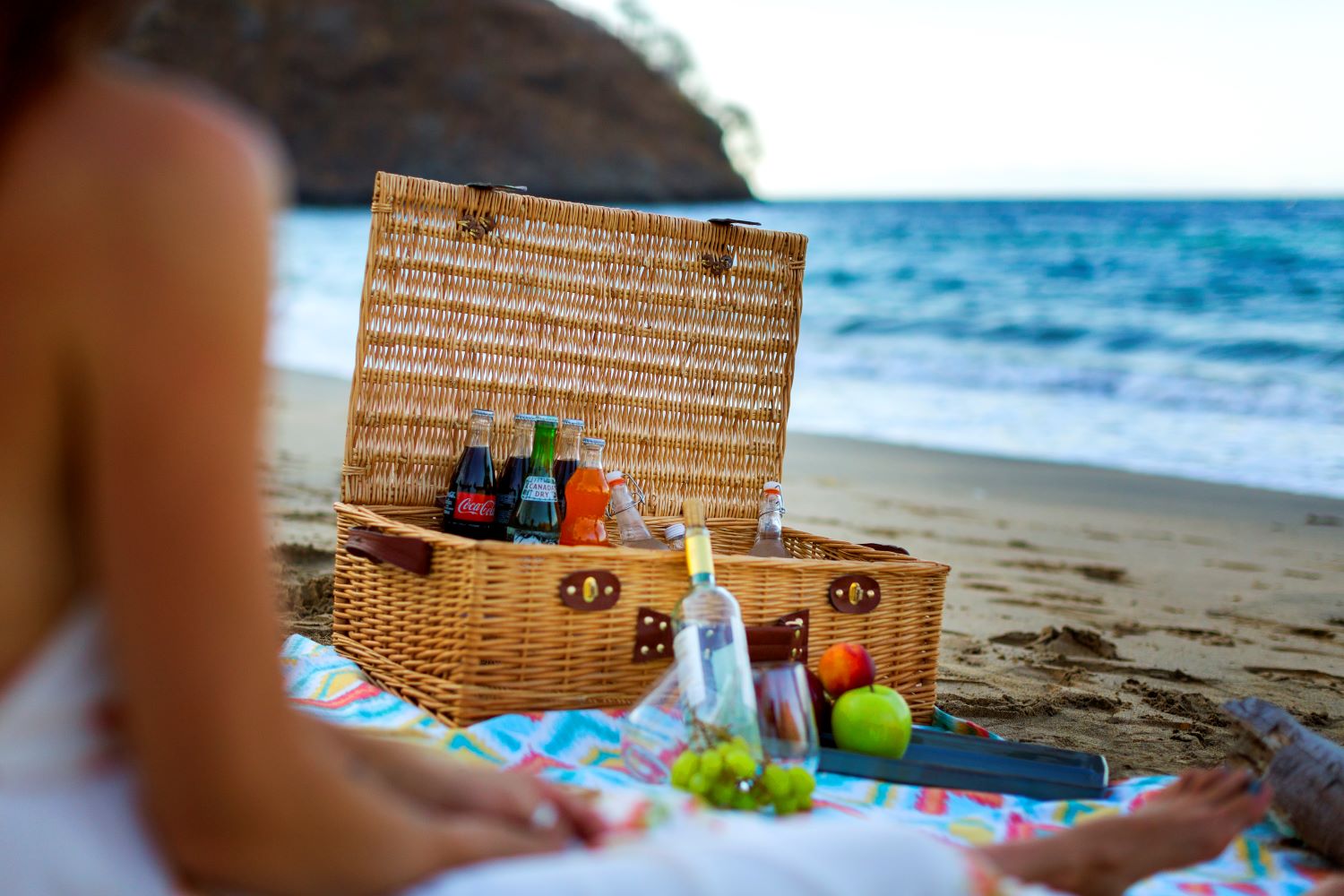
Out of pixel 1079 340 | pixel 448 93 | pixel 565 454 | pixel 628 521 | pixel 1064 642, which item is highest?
pixel 448 93

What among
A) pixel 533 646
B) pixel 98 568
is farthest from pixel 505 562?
pixel 98 568

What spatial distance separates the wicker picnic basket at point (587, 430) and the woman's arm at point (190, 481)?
4.31ft

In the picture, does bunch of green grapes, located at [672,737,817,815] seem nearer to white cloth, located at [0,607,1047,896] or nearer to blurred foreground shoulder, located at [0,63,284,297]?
white cloth, located at [0,607,1047,896]

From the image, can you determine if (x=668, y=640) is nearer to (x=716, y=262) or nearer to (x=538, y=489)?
(x=538, y=489)

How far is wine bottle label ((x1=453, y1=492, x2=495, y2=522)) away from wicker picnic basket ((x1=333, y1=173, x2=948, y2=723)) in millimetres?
162

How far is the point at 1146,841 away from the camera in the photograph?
161cm

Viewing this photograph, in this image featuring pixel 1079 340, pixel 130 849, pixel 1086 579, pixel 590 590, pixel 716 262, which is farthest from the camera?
pixel 1079 340

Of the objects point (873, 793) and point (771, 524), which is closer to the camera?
point (873, 793)

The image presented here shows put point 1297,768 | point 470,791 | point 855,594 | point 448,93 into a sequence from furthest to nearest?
point 448,93
point 855,594
point 1297,768
point 470,791

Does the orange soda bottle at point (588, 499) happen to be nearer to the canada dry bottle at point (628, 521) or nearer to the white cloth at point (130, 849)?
the canada dry bottle at point (628, 521)

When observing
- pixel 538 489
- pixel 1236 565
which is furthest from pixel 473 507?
pixel 1236 565

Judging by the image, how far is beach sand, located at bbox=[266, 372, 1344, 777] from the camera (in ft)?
9.82

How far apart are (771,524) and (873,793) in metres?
0.92

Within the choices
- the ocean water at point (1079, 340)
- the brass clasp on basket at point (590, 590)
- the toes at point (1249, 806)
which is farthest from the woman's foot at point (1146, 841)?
the ocean water at point (1079, 340)
